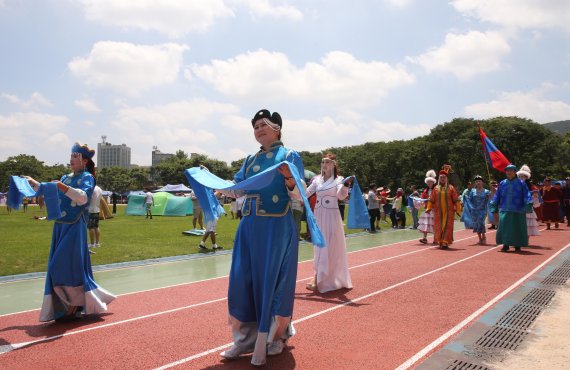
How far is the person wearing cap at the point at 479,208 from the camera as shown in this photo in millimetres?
13828

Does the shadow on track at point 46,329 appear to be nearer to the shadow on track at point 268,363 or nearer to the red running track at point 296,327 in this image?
the red running track at point 296,327

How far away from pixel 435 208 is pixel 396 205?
261 inches

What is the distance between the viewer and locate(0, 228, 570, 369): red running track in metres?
4.05

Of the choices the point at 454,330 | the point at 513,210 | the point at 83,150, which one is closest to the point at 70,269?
the point at 83,150

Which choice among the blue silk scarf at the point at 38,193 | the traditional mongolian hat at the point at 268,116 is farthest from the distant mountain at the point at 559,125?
the blue silk scarf at the point at 38,193

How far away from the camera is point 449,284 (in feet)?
24.6

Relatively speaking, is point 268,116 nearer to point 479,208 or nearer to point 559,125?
point 479,208

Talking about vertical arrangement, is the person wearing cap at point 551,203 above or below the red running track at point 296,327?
above

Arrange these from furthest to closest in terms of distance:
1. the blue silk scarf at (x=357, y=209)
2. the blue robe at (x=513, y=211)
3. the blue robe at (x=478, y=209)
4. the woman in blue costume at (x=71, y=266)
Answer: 1. the blue robe at (x=478, y=209)
2. the blue robe at (x=513, y=211)
3. the blue silk scarf at (x=357, y=209)
4. the woman in blue costume at (x=71, y=266)

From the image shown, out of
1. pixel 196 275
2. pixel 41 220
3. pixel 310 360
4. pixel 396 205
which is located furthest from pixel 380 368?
pixel 41 220

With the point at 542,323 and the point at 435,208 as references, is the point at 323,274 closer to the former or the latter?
the point at 542,323

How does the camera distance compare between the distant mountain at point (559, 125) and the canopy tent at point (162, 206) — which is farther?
the distant mountain at point (559, 125)

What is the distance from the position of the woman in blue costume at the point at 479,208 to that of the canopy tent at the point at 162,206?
18265 millimetres

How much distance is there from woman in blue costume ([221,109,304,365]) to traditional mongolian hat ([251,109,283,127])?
359 mm
